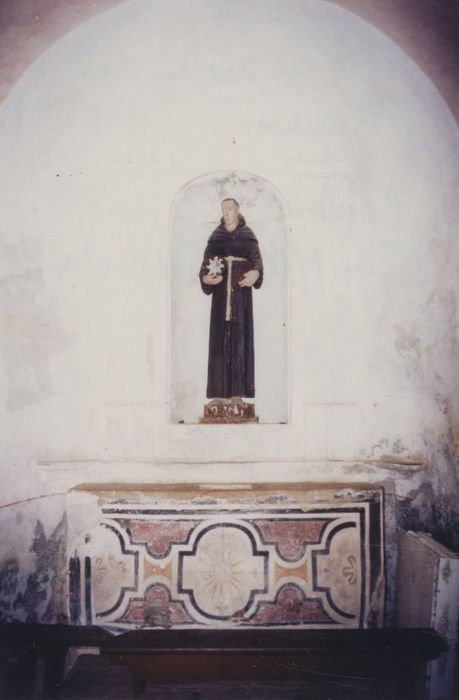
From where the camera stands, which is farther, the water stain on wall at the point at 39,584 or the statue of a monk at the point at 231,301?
the statue of a monk at the point at 231,301

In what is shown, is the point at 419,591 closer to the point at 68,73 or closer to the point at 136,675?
the point at 136,675

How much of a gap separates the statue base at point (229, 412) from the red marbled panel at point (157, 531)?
2.08ft

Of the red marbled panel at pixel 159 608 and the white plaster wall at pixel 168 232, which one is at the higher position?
the white plaster wall at pixel 168 232

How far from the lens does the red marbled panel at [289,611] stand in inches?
134

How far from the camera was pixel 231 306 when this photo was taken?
12.5ft

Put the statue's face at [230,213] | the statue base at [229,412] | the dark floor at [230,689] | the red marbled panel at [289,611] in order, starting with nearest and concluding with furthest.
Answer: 1. the dark floor at [230,689]
2. the red marbled panel at [289,611]
3. the statue base at [229,412]
4. the statue's face at [230,213]

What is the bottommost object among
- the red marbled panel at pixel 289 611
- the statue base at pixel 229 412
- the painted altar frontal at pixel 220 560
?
the red marbled panel at pixel 289 611

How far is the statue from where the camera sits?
3.76 m

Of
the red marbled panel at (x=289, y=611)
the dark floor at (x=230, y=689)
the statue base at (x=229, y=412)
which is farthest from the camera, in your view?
the statue base at (x=229, y=412)

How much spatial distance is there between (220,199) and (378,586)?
2517 mm

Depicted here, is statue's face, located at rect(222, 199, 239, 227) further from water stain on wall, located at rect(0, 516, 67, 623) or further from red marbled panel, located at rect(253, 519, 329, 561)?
water stain on wall, located at rect(0, 516, 67, 623)

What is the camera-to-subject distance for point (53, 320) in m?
3.66

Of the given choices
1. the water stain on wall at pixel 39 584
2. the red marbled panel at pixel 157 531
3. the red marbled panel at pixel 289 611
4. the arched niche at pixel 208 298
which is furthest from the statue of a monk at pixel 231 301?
the water stain on wall at pixel 39 584

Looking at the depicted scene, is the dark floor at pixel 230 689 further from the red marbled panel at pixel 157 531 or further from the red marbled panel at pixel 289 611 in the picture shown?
the red marbled panel at pixel 157 531
